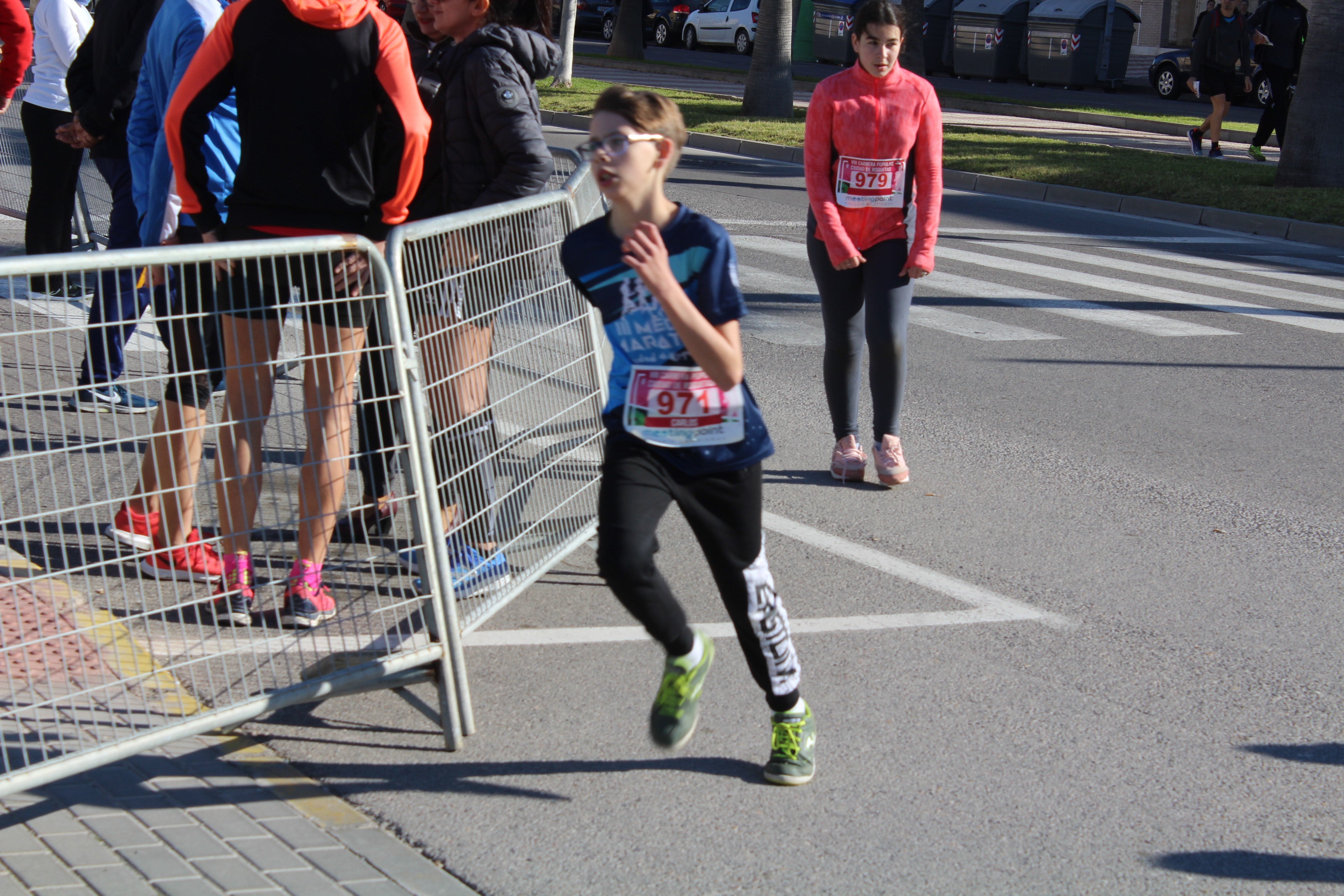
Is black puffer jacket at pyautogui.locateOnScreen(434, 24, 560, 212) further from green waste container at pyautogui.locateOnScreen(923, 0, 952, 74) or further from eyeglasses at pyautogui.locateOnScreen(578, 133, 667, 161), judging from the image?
green waste container at pyautogui.locateOnScreen(923, 0, 952, 74)

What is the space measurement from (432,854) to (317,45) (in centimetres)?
229

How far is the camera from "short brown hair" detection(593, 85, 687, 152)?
2990 mm

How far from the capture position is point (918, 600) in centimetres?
456

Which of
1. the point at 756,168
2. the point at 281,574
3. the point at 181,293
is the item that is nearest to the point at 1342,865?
the point at 281,574

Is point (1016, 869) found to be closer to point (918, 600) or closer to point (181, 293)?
point (918, 600)

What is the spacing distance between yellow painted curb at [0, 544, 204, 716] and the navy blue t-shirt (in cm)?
119

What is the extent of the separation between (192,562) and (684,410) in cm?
118

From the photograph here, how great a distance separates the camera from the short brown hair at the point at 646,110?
299 centimetres

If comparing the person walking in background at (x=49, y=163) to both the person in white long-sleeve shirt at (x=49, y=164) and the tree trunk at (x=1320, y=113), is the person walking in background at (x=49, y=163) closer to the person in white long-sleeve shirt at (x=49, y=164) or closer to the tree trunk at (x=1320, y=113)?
the person in white long-sleeve shirt at (x=49, y=164)

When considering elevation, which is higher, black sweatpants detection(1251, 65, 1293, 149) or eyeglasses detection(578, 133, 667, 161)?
eyeglasses detection(578, 133, 667, 161)

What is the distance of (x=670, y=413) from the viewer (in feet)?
10.2

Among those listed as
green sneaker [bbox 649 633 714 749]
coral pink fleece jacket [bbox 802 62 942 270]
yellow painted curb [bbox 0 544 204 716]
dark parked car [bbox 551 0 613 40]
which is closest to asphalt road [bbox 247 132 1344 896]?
green sneaker [bbox 649 633 714 749]

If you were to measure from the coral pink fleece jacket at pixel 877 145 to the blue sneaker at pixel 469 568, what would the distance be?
7.44 feet

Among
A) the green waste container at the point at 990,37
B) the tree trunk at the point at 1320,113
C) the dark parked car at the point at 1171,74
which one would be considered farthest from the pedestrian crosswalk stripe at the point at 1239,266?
the green waste container at the point at 990,37
